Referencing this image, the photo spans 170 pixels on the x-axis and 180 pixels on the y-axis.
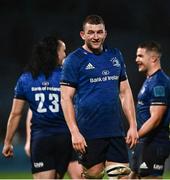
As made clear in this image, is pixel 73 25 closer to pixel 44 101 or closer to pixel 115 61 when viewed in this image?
pixel 44 101

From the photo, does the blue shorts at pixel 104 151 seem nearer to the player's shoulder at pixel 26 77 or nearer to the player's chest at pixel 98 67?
the player's chest at pixel 98 67

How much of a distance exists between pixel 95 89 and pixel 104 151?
0.63 m

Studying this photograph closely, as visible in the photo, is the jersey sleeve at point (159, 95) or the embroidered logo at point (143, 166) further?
the embroidered logo at point (143, 166)

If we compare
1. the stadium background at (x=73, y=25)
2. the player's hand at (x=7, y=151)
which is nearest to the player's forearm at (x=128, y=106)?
the player's hand at (x=7, y=151)

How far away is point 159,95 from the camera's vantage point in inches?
306

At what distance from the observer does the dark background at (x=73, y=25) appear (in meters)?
21.2

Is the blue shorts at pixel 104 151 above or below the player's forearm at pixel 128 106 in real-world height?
below

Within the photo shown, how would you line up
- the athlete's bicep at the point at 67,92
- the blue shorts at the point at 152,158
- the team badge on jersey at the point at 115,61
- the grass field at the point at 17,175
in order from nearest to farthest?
the athlete's bicep at the point at 67,92 → the team badge on jersey at the point at 115,61 → the blue shorts at the point at 152,158 → the grass field at the point at 17,175

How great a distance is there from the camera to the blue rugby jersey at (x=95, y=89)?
707cm

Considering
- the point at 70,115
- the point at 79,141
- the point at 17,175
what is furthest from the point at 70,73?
the point at 17,175

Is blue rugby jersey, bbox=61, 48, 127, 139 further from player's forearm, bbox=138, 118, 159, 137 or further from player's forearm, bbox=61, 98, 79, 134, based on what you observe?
player's forearm, bbox=138, 118, 159, 137

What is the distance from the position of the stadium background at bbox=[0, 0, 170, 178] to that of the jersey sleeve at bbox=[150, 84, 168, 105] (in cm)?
1241

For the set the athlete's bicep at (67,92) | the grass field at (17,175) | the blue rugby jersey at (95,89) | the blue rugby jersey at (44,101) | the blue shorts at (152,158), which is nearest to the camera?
the athlete's bicep at (67,92)

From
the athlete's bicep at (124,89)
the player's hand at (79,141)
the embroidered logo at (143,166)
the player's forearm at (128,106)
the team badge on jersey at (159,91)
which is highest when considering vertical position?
the athlete's bicep at (124,89)
